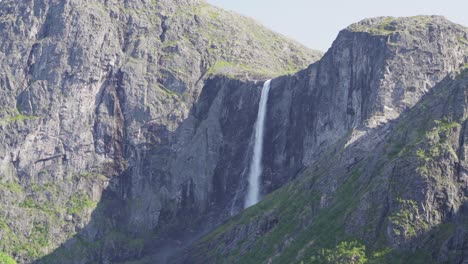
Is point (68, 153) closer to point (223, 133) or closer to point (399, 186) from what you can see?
point (223, 133)

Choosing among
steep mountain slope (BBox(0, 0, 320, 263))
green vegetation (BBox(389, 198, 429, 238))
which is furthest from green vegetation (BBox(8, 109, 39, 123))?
green vegetation (BBox(389, 198, 429, 238))

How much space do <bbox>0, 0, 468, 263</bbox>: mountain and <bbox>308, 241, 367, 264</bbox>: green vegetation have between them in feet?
1.57

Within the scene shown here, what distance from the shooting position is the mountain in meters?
121

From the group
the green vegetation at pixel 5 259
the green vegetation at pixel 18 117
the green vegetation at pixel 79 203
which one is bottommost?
the green vegetation at pixel 5 259

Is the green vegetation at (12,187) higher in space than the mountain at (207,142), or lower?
lower

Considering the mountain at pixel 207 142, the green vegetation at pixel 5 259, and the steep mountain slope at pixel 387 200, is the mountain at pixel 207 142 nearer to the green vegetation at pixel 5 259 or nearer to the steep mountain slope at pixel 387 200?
the steep mountain slope at pixel 387 200

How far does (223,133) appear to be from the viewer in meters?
183

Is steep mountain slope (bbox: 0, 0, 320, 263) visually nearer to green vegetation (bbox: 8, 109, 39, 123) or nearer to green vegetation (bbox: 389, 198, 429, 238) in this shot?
green vegetation (bbox: 8, 109, 39, 123)

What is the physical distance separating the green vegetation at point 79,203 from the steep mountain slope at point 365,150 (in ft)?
Result: 107

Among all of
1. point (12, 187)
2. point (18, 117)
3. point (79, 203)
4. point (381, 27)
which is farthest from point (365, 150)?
point (18, 117)

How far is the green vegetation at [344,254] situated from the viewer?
10744cm

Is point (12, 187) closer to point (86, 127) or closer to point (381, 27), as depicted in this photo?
point (86, 127)

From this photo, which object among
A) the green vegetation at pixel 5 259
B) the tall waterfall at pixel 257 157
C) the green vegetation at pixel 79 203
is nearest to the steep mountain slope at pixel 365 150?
the tall waterfall at pixel 257 157

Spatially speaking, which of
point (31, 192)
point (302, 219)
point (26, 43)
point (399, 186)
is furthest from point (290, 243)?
point (26, 43)
